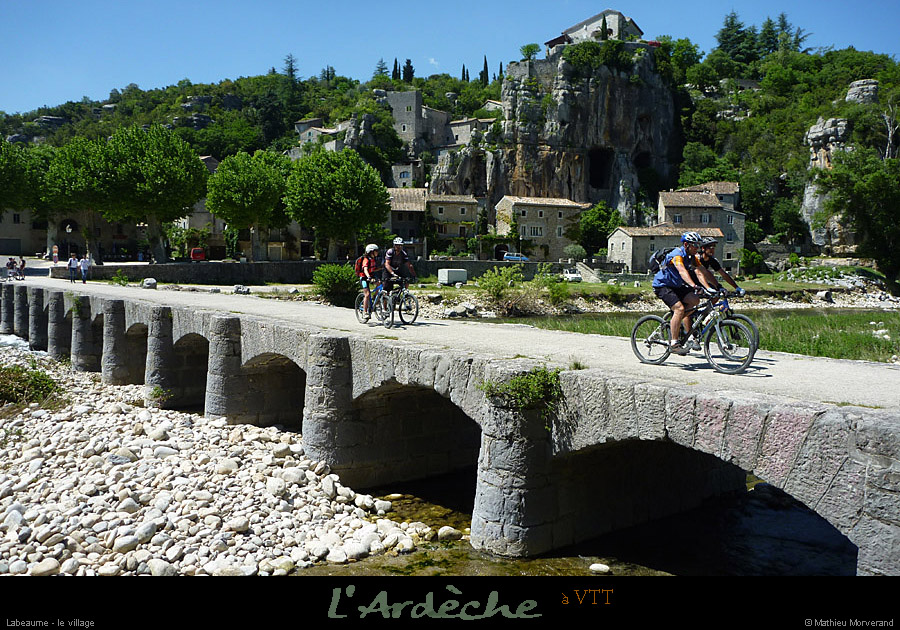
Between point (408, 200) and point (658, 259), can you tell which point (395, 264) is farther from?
point (408, 200)

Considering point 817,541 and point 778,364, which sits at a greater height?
point 778,364

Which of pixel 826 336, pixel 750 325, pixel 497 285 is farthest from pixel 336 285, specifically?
pixel 750 325

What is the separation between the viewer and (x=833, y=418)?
22.6 feet

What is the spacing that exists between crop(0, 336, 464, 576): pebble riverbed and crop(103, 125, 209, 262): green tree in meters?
39.7

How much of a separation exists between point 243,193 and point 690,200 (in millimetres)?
51920

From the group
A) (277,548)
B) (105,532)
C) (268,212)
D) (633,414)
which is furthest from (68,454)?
(268,212)

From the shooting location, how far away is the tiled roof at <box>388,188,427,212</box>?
299ft

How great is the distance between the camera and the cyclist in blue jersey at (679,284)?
34.2 feet

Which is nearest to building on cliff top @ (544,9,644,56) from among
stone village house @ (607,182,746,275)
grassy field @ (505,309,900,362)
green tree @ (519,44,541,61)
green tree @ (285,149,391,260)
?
green tree @ (519,44,541,61)

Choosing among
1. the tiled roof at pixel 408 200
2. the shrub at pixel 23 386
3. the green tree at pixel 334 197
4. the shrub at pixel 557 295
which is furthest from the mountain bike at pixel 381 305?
the tiled roof at pixel 408 200

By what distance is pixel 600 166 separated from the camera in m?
112

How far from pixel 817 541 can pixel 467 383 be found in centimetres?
665

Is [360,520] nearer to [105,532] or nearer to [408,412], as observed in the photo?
[408,412]

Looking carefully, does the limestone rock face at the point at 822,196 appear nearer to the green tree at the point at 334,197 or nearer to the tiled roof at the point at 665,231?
the tiled roof at the point at 665,231
